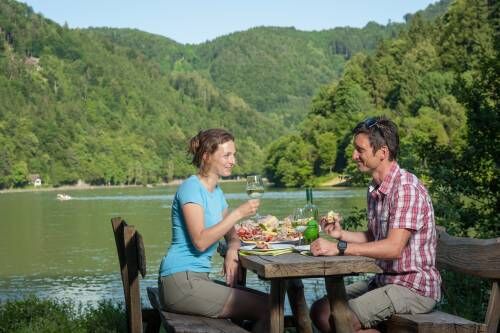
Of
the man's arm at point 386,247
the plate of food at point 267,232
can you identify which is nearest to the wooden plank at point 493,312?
the man's arm at point 386,247

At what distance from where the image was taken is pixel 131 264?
4.93 metres

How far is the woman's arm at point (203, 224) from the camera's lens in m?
4.50

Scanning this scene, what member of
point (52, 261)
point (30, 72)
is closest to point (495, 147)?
point (52, 261)

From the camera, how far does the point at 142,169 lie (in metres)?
143

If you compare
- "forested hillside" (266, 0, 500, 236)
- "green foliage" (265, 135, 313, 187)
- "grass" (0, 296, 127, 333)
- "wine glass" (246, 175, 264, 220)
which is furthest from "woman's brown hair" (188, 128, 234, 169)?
"green foliage" (265, 135, 313, 187)

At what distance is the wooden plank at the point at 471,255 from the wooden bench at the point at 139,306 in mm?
1111

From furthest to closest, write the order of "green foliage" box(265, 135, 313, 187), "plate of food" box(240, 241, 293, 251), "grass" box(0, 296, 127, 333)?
"green foliage" box(265, 135, 313, 187), "grass" box(0, 296, 127, 333), "plate of food" box(240, 241, 293, 251)

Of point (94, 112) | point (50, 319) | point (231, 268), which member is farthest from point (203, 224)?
point (94, 112)

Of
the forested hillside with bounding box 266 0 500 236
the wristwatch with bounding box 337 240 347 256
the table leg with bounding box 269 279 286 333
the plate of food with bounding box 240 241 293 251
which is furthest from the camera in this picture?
the forested hillside with bounding box 266 0 500 236

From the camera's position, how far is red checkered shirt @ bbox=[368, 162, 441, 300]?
4.30m

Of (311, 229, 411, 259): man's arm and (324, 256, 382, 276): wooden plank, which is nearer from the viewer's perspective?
(324, 256, 382, 276): wooden plank

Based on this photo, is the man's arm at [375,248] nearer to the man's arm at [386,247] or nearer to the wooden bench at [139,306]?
the man's arm at [386,247]

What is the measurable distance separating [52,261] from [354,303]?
22.7m

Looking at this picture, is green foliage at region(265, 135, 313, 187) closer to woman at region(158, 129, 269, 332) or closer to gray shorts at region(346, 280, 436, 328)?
woman at region(158, 129, 269, 332)
